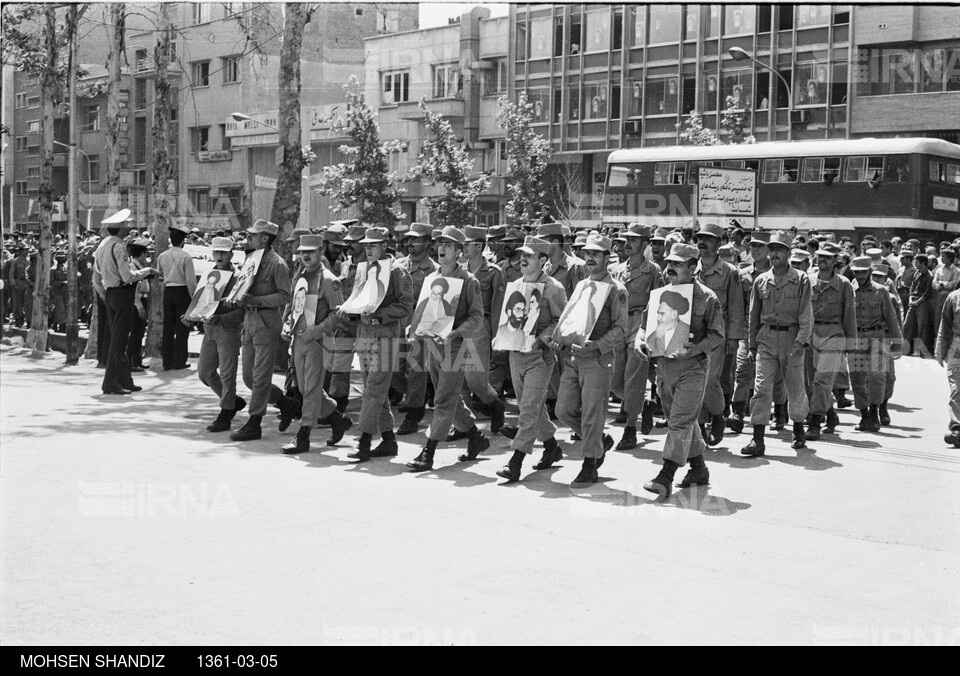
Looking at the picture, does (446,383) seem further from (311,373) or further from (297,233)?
(297,233)

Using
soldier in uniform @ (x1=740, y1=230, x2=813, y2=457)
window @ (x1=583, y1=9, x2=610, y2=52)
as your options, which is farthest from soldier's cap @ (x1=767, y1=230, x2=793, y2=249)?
window @ (x1=583, y1=9, x2=610, y2=52)

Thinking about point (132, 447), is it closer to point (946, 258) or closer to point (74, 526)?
point (74, 526)

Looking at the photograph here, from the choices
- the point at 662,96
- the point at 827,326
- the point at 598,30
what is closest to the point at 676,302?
the point at 827,326

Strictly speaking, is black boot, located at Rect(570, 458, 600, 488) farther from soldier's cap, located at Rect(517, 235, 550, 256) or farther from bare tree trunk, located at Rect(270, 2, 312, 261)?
bare tree trunk, located at Rect(270, 2, 312, 261)

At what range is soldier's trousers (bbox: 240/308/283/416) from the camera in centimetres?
1123

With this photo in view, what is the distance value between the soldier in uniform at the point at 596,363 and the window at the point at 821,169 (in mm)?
20948

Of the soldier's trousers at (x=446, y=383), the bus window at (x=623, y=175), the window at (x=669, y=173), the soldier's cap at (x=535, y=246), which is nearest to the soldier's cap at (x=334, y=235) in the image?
the soldier's trousers at (x=446, y=383)

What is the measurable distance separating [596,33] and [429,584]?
154ft

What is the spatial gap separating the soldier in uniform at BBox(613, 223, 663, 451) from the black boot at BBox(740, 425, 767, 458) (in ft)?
3.28

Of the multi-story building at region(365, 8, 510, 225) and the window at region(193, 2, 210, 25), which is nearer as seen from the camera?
the window at region(193, 2, 210, 25)

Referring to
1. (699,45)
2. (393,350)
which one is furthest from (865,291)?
(699,45)

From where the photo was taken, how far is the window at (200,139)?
190ft

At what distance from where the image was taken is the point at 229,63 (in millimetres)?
53312

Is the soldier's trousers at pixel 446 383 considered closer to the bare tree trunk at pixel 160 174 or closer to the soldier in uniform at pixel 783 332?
the soldier in uniform at pixel 783 332
